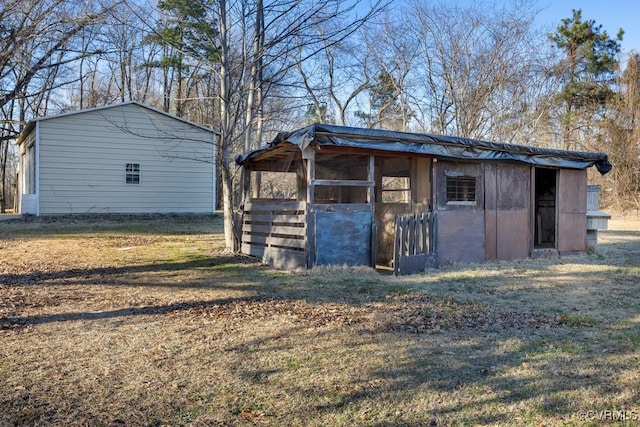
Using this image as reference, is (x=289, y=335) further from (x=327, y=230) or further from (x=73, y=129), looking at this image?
(x=73, y=129)

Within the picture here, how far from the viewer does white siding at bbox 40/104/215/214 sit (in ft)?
53.2

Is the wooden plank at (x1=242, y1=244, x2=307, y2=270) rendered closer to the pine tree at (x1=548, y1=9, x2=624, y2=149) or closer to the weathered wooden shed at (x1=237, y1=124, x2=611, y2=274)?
the weathered wooden shed at (x1=237, y1=124, x2=611, y2=274)

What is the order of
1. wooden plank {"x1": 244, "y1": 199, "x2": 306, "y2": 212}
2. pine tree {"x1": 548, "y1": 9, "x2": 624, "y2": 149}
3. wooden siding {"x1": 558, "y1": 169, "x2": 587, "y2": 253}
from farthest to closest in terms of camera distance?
pine tree {"x1": 548, "y1": 9, "x2": 624, "y2": 149}
wooden siding {"x1": 558, "y1": 169, "x2": 587, "y2": 253}
wooden plank {"x1": 244, "y1": 199, "x2": 306, "y2": 212}

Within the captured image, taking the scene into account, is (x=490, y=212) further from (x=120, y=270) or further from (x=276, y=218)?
(x=120, y=270)

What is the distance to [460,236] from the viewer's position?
8.75 metres

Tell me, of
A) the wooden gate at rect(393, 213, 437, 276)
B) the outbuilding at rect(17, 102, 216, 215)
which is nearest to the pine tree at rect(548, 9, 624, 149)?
the outbuilding at rect(17, 102, 216, 215)

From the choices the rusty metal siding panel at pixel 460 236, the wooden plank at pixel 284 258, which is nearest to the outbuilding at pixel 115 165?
Result: the wooden plank at pixel 284 258

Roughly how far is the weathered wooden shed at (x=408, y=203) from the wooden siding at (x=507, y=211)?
0.07ft

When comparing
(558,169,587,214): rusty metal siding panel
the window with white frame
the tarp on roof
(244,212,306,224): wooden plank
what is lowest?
(244,212,306,224): wooden plank

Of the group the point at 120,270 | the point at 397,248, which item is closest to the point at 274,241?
the point at 397,248

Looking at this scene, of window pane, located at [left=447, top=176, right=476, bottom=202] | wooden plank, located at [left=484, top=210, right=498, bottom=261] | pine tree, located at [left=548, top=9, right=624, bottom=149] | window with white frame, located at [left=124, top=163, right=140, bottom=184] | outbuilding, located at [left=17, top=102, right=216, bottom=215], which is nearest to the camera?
window pane, located at [left=447, top=176, right=476, bottom=202]

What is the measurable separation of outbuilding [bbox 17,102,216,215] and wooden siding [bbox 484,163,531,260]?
10237 mm

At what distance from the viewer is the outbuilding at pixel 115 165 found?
53.0 ft

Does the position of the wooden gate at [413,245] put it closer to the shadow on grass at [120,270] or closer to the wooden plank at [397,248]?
the wooden plank at [397,248]
